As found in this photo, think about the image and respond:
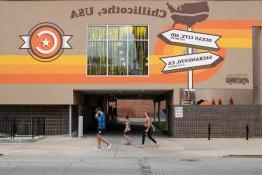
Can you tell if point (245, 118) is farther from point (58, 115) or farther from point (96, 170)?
point (96, 170)

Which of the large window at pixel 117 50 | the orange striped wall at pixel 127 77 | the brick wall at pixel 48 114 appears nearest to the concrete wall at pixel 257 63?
the orange striped wall at pixel 127 77

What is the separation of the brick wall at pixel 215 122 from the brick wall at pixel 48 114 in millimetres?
6581

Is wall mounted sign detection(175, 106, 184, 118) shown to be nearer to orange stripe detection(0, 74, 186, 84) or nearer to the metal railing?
orange stripe detection(0, 74, 186, 84)

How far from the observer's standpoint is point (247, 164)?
19.3 meters

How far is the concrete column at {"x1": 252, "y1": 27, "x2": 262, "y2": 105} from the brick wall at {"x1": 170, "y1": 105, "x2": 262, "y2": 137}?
2080 millimetres

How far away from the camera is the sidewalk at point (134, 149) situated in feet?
76.7

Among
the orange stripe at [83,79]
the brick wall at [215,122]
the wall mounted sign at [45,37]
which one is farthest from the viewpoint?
the wall mounted sign at [45,37]

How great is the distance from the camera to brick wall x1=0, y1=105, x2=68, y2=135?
3491cm

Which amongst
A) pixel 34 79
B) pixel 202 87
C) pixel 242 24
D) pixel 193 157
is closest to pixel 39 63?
pixel 34 79

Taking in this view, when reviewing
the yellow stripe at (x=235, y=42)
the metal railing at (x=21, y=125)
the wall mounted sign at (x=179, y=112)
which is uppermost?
the yellow stripe at (x=235, y=42)

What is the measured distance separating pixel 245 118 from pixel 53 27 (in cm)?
1210

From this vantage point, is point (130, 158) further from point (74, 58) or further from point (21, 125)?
point (21, 125)

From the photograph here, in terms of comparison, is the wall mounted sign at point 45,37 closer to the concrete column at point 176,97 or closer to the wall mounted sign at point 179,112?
the concrete column at point 176,97

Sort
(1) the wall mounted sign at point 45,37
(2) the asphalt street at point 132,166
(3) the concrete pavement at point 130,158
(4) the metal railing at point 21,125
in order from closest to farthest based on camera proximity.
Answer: (2) the asphalt street at point 132,166
(3) the concrete pavement at point 130,158
(1) the wall mounted sign at point 45,37
(4) the metal railing at point 21,125
